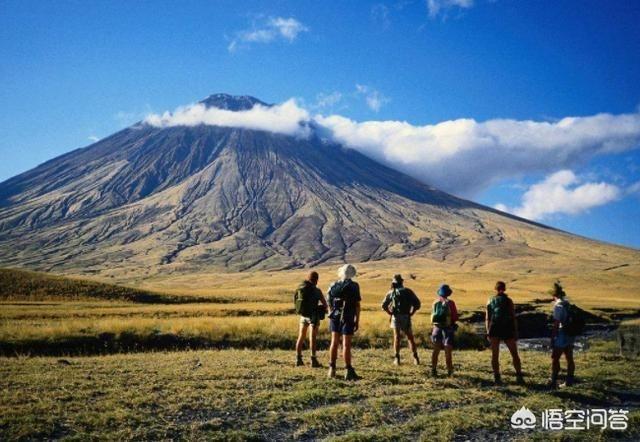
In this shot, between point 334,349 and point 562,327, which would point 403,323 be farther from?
point 562,327

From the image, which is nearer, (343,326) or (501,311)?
(343,326)

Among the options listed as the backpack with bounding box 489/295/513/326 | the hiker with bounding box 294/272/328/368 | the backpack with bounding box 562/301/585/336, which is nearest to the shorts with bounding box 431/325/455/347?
the backpack with bounding box 489/295/513/326

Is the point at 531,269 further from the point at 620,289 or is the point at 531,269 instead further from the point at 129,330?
the point at 129,330

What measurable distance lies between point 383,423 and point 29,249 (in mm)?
187905

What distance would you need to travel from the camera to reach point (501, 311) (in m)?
11.8

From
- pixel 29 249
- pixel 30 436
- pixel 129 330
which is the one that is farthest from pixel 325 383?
pixel 29 249

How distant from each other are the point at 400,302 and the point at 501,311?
2.84 meters

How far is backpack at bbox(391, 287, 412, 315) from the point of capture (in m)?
13.5

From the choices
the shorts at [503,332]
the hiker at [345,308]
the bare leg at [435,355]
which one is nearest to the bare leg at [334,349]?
the hiker at [345,308]

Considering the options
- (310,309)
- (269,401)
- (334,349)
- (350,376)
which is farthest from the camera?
(310,309)

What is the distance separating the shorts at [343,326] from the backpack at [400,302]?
2.24 meters

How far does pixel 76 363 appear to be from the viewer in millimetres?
12742

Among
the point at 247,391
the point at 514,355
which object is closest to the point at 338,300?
the point at 247,391

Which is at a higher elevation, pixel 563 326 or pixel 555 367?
pixel 563 326
